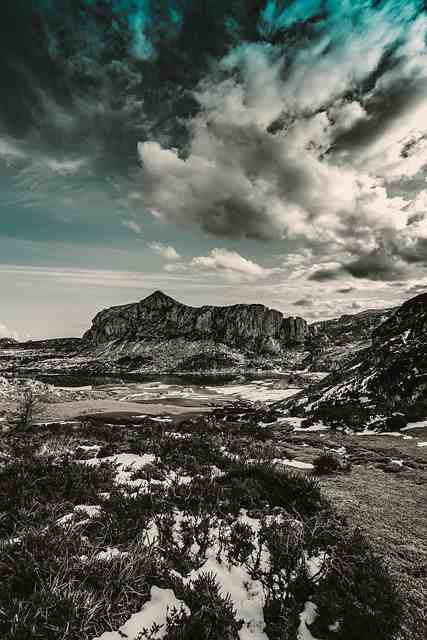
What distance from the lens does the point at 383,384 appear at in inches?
869

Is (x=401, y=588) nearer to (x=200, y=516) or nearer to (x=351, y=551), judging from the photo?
(x=351, y=551)

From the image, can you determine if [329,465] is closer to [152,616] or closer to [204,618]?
[204,618]

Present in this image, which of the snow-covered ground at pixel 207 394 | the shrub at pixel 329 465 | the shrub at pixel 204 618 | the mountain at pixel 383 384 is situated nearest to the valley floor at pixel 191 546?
the shrub at pixel 204 618

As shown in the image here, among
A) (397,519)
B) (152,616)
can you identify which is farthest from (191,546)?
(397,519)

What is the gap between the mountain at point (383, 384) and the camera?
769 inches

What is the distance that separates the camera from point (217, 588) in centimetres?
395

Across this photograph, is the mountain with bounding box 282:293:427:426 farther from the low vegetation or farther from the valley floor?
the low vegetation

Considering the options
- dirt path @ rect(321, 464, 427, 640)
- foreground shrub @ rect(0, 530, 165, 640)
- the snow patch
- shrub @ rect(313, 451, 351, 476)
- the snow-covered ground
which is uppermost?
foreground shrub @ rect(0, 530, 165, 640)

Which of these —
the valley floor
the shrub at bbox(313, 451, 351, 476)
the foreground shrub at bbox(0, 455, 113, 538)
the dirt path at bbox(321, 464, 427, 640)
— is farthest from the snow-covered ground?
the foreground shrub at bbox(0, 455, 113, 538)

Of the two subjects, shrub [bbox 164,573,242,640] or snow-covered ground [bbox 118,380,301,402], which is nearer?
shrub [bbox 164,573,242,640]

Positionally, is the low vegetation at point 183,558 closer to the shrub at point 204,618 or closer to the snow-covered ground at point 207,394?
the shrub at point 204,618

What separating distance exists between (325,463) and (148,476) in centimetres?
603

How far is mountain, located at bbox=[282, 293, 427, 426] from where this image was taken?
19531mm

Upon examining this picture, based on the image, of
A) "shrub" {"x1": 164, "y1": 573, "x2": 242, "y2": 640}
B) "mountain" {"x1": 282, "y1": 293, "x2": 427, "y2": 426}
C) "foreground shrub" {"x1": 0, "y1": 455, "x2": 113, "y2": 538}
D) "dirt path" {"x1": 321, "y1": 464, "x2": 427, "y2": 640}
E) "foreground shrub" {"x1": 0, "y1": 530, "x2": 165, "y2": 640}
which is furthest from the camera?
"mountain" {"x1": 282, "y1": 293, "x2": 427, "y2": 426}
